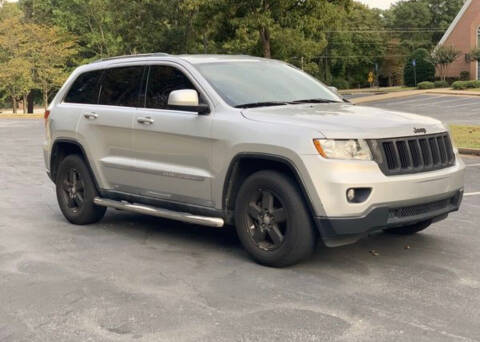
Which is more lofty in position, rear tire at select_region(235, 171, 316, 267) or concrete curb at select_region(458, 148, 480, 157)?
rear tire at select_region(235, 171, 316, 267)

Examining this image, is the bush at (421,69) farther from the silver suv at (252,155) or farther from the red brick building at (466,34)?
the silver suv at (252,155)

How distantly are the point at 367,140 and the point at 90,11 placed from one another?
190 feet

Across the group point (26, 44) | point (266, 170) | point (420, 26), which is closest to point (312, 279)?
point (266, 170)

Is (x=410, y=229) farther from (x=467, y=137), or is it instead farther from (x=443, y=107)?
(x=443, y=107)

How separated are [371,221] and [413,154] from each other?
0.73 metres

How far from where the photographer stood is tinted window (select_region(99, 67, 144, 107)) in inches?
284

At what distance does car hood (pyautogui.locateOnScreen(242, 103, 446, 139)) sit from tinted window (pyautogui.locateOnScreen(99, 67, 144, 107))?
1.62 meters

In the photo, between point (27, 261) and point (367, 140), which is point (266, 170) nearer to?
point (367, 140)

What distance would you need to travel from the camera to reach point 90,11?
60125 millimetres

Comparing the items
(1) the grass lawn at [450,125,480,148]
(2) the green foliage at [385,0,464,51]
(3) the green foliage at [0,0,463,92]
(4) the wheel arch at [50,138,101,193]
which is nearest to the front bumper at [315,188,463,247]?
(4) the wheel arch at [50,138,101,193]

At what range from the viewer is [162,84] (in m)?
6.99

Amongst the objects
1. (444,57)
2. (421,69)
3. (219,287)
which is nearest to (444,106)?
(444,57)

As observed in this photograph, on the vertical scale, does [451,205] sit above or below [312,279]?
above

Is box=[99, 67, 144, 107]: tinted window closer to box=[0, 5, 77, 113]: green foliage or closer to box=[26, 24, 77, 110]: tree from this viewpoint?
box=[0, 5, 77, 113]: green foliage
